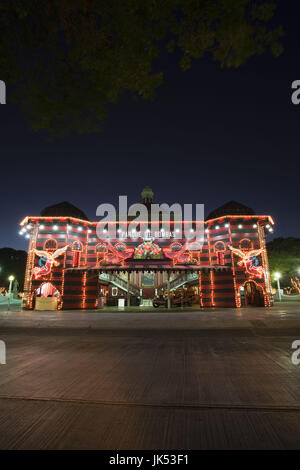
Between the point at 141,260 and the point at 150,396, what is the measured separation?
2106 centimetres

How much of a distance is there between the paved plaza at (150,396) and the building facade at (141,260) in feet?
48.4

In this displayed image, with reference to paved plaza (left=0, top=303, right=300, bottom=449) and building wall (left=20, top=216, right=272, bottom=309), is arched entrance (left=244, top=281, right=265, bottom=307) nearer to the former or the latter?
building wall (left=20, top=216, right=272, bottom=309)

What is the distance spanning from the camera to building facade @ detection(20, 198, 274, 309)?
21422mm

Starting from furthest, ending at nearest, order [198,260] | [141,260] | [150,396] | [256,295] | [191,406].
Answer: [198,260] → [141,260] → [256,295] → [150,396] → [191,406]

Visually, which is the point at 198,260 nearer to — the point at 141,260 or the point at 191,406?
the point at 141,260

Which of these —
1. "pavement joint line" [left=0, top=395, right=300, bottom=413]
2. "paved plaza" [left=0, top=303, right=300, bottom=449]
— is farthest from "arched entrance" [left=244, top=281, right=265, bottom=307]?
"pavement joint line" [left=0, top=395, right=300, bottom=413]

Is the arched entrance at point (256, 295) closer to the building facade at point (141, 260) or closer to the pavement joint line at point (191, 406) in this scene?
the building facade at point (141, 260)

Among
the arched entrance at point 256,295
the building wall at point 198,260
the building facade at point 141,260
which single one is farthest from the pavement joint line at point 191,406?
the arched entrance at point 256,295

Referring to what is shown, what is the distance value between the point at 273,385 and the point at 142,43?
Answer: 7.09 m

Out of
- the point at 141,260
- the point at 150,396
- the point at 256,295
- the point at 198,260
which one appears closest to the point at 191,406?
the point at 150,396

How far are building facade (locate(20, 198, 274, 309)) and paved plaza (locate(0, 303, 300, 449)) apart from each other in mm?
14752

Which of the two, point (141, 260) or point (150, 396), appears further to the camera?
point (141, 260)

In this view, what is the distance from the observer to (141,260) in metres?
23.6
